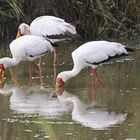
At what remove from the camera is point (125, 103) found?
949 cm

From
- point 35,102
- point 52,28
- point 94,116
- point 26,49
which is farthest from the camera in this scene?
point 52,28

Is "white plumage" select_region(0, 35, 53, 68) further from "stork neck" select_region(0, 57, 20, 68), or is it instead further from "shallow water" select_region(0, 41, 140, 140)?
"shallow water" select_region(0, 41, 140, 140)

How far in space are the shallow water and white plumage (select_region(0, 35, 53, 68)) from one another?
313 mm

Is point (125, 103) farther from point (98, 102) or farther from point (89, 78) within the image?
point (89, 78)

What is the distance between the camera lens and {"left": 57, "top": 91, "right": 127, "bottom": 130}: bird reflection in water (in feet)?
27.7

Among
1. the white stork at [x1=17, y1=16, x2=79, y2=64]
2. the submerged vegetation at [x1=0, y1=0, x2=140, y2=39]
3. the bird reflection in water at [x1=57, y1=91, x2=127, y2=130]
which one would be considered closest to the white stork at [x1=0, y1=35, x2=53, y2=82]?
the white stork at [x1=17, y1=16, x2=79, y2=64]

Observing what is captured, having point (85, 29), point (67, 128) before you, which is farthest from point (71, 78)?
point (85, 29)

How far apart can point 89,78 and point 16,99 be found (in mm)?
1782

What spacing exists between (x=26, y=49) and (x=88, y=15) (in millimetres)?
3694

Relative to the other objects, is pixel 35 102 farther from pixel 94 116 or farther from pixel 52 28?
pixel 52 28

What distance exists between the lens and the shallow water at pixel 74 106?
816 cm

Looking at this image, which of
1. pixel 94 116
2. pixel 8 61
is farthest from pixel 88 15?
pixel 94 116

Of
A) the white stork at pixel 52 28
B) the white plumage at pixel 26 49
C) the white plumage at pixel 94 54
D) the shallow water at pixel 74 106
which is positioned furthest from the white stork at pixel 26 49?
the white plumage at pixel 94 54

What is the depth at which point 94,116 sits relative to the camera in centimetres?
885
